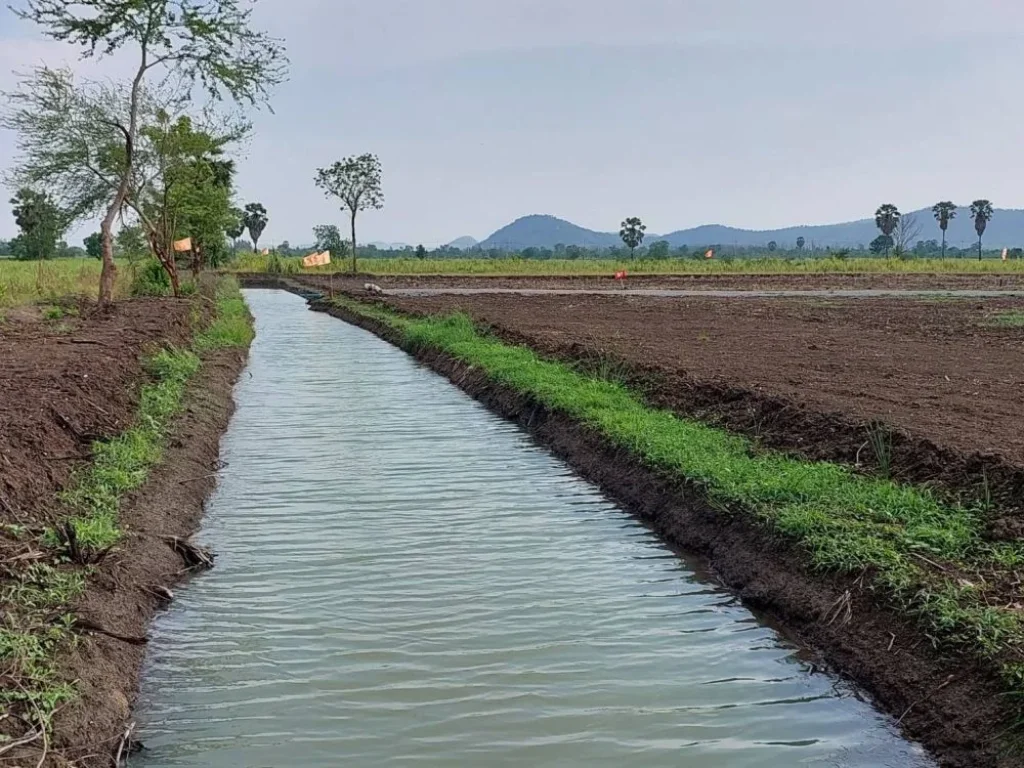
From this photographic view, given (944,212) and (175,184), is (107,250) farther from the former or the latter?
(944,212)

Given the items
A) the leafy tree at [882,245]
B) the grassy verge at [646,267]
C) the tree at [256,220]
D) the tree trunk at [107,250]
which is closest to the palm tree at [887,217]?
the leafy tree at [882,245]

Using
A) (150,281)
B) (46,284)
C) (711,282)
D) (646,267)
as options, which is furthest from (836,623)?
(646,267)

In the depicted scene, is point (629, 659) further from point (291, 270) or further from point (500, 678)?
point (291, 270)

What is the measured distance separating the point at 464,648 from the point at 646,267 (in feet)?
225

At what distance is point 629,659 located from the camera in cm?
621

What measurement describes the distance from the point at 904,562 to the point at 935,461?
2.17 m

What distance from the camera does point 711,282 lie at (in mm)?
57906

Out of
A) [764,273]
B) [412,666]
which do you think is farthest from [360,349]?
[764,273]

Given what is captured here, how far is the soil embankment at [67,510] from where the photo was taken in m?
5.09

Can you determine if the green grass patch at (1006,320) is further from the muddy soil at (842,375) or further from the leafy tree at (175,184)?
the leafy tree at (175,184)

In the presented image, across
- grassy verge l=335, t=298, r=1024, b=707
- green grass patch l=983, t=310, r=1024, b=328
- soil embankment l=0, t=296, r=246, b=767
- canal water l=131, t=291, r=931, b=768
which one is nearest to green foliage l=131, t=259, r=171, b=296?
soil embankment l=0, t=296, r=246, b=767

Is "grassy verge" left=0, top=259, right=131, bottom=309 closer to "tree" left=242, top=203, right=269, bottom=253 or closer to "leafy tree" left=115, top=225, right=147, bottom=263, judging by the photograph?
"leafy tree" left=115, top=225, right=147, bottom=263

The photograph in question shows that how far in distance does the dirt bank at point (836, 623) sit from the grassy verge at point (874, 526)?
111mm

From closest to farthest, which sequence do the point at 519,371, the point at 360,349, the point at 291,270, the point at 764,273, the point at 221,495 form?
the point at 221,495 < the point at 519,371 < the point at 360,349 < the point at 764,273 < the point at 291,270
